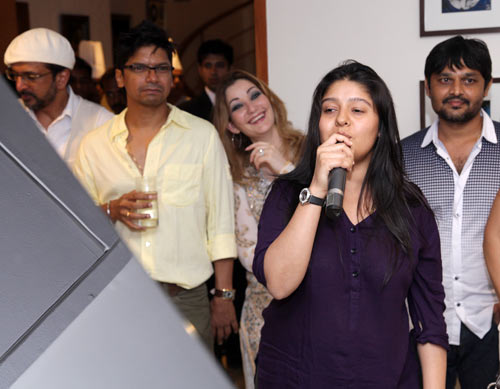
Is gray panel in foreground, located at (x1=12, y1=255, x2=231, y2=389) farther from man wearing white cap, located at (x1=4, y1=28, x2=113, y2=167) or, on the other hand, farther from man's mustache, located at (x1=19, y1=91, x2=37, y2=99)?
man's mustache, located at (x1=19, y1=91, x2=37, y2=99)

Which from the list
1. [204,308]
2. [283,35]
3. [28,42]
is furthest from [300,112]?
[28,42]

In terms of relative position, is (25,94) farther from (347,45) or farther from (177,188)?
(347,45)

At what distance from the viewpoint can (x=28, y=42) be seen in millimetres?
2736

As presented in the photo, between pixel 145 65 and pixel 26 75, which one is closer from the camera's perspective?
pixel 145 65

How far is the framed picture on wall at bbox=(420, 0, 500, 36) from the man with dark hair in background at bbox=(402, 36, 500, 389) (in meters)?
0.38

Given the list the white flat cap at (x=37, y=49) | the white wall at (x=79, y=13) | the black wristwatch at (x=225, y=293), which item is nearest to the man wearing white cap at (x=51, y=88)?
the white flat cap at (x=37, y=49)

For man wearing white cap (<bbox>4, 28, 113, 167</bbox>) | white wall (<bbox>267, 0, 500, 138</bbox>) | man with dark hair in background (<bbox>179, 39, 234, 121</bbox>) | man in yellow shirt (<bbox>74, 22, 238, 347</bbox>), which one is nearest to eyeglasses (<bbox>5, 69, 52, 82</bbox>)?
man wearing white cap (<bbox>4, 28, 113, 167</bbox>)

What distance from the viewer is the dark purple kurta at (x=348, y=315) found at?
147 cm

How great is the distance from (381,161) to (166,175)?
98 centimetres

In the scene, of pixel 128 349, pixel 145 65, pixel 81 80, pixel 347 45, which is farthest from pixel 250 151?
pixel 81 80

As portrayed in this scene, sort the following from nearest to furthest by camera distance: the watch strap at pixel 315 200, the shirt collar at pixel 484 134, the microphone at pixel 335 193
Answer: the microphone at pixel 335 193 → the watch strap at pixel 315 200 → the shirt collar at pixel 484 134

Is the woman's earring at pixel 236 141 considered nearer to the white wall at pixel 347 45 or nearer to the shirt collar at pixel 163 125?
the shirt collar at pixel 163 125

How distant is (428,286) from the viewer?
1.58m

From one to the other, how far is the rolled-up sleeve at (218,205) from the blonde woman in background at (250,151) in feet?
0.25
